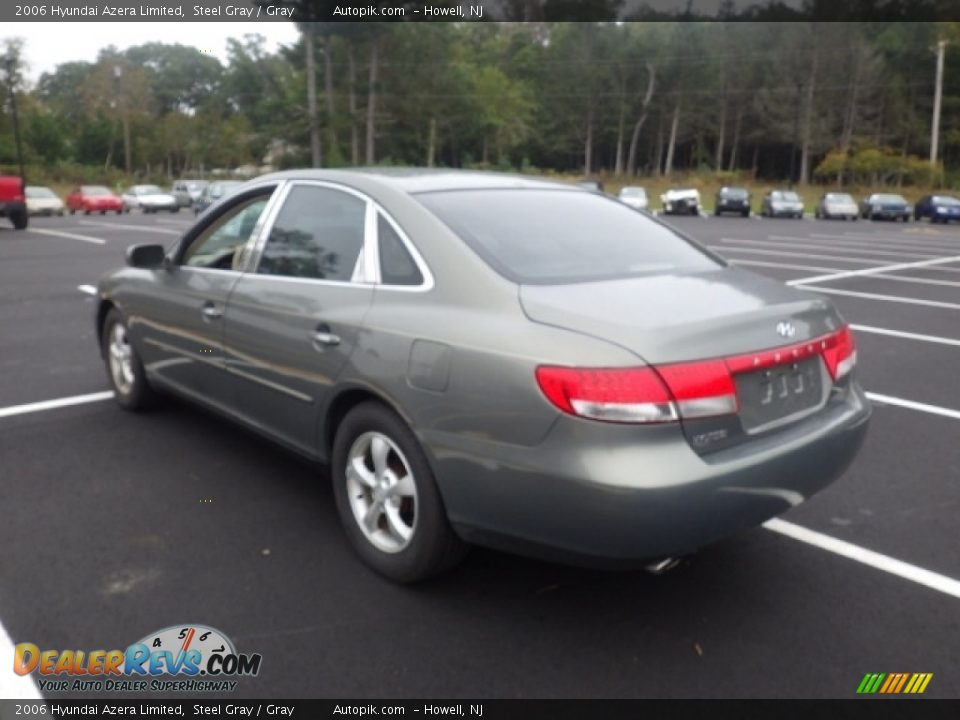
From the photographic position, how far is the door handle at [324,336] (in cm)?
367

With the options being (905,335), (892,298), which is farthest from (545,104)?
(905,335)

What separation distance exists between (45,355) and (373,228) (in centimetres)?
504

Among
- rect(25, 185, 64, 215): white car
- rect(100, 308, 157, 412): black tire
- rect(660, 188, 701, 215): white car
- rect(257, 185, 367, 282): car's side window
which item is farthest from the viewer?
rect(660, 188, 701, 215): white car

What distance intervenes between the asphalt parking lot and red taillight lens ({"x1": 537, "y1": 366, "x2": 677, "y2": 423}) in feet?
2.85

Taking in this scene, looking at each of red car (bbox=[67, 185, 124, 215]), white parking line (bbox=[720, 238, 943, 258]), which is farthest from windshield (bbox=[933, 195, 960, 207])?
red car (bbox=[67, 185, 124, 215])

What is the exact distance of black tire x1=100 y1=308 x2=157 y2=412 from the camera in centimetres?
558

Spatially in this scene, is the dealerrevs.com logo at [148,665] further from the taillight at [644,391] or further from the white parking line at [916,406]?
the white parking line at [916,406]

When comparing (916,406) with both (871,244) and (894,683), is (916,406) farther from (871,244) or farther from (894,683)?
(871,244)

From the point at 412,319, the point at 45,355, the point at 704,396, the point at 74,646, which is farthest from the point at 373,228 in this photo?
the point at 45,355

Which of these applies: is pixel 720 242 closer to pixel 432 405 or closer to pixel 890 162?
pixel 432 405

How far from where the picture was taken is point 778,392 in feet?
10.5

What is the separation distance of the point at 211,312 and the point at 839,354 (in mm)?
2966

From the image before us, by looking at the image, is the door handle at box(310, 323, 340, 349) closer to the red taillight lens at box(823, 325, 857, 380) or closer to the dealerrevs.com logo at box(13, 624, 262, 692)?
the dealerrevs.com logo at box(13, 624, 262, 692)

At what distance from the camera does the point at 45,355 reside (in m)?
7.62
